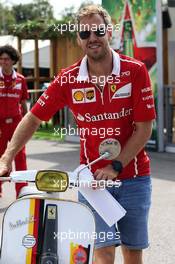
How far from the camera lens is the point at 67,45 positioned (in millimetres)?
15969

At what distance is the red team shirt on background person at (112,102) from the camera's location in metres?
3.20

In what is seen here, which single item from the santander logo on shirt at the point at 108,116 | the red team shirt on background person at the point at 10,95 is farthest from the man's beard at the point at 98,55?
the red team shirt on background person at the point at 10,95

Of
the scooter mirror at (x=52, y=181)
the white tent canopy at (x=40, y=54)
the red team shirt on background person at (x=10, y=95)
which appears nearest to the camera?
the scooter mirror at (x=52, y=181)

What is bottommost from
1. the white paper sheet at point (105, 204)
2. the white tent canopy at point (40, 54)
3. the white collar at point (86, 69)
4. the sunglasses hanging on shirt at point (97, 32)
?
the white tent canopy at point (40, 54)

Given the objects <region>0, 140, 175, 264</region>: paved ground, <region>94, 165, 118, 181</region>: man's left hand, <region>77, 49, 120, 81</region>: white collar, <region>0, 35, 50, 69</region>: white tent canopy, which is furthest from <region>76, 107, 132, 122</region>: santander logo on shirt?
<region>0, 35, 50, 69</region>: white tent canopy

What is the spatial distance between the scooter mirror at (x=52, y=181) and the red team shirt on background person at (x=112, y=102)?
0.42m

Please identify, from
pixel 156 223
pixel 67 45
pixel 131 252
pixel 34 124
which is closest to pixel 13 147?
pixel 34 124

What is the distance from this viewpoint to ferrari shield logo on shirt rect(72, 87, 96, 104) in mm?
3264

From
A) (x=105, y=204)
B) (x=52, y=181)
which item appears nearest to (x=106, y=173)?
(x=105, y=204)

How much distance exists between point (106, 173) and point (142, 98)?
47 cm

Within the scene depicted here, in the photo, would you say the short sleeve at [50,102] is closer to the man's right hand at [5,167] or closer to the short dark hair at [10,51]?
the man's right hand at [5,167]

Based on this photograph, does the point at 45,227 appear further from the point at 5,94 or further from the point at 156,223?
the point at 5,94

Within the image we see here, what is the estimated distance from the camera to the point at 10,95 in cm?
703

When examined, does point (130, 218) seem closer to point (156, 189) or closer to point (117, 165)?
point (117, 165)
